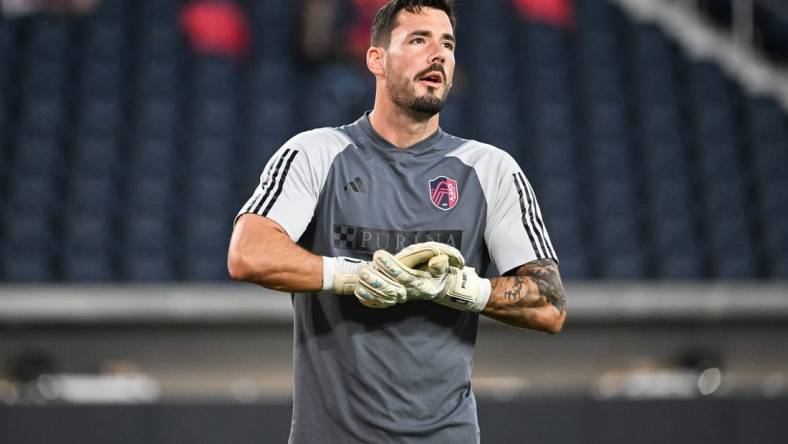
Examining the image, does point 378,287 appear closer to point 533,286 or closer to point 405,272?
point 405,272

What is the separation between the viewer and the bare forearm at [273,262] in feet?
8.73

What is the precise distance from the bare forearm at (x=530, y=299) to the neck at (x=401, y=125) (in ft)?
1.52

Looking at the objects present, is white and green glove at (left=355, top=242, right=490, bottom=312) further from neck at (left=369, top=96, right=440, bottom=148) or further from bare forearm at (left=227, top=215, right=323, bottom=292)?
neck at (left=369, top=96, right=440, bottom=148)

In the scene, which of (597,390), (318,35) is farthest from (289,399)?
(318,35)

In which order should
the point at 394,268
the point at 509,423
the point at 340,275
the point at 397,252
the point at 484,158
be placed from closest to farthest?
the point at 394,268
the point at 340,275
the point at 397,252
the point at 484,158
the point at 509,423

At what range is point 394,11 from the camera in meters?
3.03

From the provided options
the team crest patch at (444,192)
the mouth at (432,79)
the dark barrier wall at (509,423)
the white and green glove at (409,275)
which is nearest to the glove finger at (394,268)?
the white and green glove at (409,275)

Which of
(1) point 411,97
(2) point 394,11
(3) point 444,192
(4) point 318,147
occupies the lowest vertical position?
(3) point 444,192

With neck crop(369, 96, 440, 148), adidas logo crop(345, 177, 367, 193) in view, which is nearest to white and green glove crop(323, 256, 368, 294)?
adidas logo crop(345, 177, 367, 193)

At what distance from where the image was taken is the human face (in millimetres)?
2928

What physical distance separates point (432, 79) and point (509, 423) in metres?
2.64

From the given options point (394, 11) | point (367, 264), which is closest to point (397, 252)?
point (367, 264)

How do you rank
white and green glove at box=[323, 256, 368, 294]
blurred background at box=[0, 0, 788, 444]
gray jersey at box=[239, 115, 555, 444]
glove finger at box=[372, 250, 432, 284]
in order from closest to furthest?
glove finger at box=[372, 250, 432, 284] < white and green glove at box=[323, 256, 368, 294] < gray jersey at box=[239, 115, 555, 444] < blurred background at box=[0, 0, 788, 444]

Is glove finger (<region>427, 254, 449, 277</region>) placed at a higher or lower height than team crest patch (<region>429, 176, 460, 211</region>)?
lower
